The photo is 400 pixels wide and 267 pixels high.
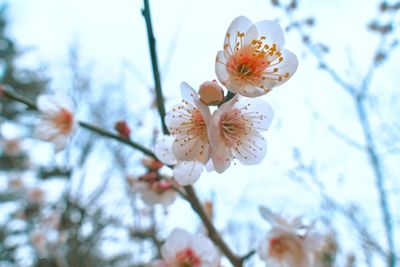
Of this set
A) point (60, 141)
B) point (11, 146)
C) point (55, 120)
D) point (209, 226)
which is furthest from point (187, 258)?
point (11, 146)

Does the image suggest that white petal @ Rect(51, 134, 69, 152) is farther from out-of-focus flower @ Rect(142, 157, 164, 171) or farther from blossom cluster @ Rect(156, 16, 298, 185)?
blossom cluster @ Rect(156, 16, 298, 185)

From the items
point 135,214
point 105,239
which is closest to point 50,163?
point 105,239

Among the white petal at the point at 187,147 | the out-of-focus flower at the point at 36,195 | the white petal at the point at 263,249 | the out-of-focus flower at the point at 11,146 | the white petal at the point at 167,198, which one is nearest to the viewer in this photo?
the white petal at the point at 187,147

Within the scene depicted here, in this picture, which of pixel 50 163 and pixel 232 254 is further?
pixel 50 163

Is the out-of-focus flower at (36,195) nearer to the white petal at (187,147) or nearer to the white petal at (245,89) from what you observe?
the white petal at (187,147)

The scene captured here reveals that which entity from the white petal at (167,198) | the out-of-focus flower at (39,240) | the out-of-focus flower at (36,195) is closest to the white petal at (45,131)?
the white petal at (167,198)

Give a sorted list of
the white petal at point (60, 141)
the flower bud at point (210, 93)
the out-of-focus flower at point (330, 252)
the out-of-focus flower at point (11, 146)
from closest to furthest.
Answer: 1. the flower bud at point (210, 93)
2. the white petal at point (60, 141)
3. the out-of-focus flower at point (330, 252)
4. the out-of-focus flower at point (11, 146)

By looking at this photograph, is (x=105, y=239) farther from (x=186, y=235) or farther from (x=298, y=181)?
(x=186, y=235)
